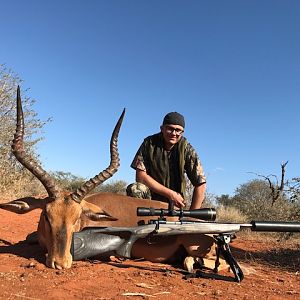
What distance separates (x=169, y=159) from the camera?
6.30m

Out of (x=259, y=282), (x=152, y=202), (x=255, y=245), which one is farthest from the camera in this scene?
(x=255, y=245)

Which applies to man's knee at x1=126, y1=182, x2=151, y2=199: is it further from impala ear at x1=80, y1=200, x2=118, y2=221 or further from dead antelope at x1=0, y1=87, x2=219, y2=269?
impala ear at x1=80, y1=200, x2=118, y2=221

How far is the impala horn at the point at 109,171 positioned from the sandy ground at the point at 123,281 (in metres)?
0.75

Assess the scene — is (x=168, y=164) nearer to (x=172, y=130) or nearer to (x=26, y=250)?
(x=172, y=130)

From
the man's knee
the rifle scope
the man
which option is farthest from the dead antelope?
the rifle scope

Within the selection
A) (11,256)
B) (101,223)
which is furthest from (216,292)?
(11,256)

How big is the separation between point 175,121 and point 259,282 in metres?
2.52

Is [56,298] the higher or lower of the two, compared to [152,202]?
lower

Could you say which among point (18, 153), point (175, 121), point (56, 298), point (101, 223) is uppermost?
point (175, 121)

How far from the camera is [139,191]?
6039 mm

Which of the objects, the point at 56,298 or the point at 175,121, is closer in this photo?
the point at 56,298

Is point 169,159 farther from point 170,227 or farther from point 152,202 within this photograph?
point 170,227

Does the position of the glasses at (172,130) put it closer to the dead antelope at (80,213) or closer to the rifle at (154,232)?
the dead antelope at (80,213)

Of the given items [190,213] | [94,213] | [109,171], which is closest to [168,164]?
[109,171]
